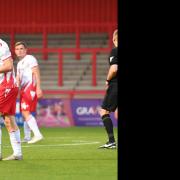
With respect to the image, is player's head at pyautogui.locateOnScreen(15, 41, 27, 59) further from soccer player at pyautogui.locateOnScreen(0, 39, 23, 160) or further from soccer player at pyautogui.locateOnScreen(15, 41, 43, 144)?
soccer player at pyautogui.locateOnScreen(0, 39, 23, 160)

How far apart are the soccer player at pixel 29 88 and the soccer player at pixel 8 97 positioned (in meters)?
4.28

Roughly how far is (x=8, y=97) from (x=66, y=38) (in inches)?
708

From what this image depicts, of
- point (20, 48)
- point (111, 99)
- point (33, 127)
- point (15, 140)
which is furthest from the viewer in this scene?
point (33, 127)

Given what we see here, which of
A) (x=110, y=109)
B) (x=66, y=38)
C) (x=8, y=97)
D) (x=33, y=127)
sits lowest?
(x=33, y=127)

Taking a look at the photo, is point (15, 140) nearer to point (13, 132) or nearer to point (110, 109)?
point (13, 132)

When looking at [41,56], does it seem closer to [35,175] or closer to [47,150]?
[47,150]

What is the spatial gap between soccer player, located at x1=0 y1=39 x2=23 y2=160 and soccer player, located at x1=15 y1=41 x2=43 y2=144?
4.28 metres

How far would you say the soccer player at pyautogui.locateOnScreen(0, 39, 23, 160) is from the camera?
853 cm

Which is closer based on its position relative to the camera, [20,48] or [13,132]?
[13,132]

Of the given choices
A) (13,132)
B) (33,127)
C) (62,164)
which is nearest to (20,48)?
(33,127)

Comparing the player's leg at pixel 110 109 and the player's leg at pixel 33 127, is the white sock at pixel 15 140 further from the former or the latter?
the player's leg at pixel 33 127

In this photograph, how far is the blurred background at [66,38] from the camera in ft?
78.4

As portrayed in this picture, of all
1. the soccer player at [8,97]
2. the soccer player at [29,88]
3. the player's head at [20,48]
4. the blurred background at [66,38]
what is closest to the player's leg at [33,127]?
the soccer player at [29,88]

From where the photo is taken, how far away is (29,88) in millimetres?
13773
